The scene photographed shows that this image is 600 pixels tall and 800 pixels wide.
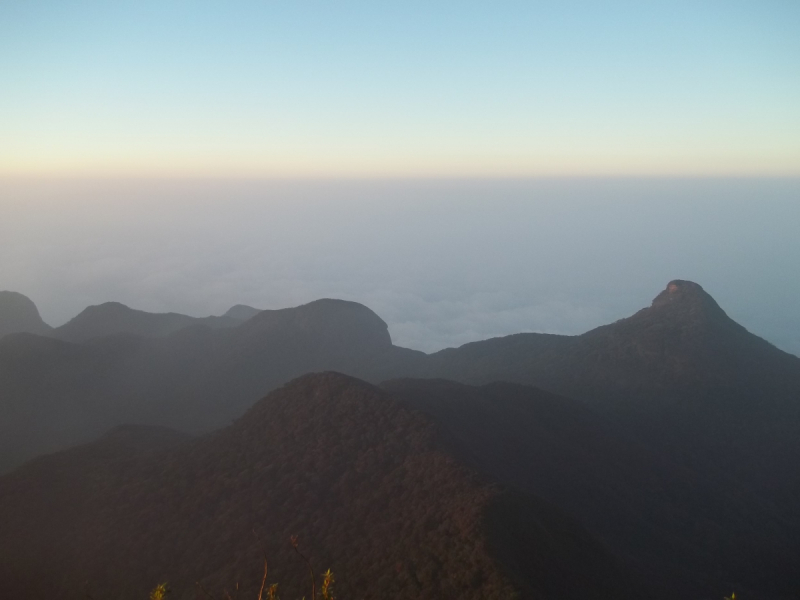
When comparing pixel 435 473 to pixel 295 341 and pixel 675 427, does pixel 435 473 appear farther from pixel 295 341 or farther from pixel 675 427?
pixel 295 341

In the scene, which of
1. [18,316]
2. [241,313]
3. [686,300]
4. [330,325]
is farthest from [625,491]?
[18,316]

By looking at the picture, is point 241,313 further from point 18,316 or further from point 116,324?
point 18,316

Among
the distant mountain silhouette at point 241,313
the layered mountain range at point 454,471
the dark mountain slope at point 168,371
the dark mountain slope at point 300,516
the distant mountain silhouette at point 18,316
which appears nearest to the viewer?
the dark mountain slope at point 300,516

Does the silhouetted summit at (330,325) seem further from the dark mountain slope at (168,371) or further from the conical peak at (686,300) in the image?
the conical peak at (686,300)

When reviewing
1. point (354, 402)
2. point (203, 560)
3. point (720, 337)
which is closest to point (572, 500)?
point (354, 402)

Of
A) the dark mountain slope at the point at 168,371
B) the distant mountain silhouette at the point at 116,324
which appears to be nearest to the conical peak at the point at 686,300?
the dark mountain slope at the point at 168,371
